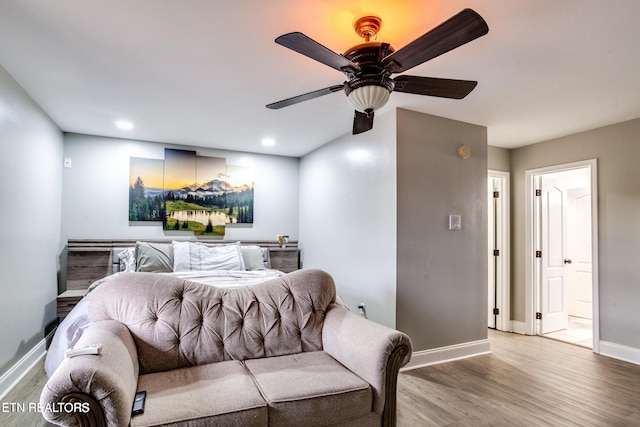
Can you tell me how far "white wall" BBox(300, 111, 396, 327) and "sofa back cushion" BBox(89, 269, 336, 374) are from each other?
1138 millimetres

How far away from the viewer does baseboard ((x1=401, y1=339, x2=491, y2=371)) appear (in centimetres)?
329

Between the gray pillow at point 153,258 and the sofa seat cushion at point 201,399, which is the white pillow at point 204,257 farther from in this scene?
the sofa seat cushion at point 201,399

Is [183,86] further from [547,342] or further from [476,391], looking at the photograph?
[547,342]

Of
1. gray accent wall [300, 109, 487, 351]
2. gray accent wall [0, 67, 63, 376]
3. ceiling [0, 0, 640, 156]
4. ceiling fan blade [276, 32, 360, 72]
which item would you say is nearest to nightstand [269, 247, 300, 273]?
gray accent wall [300, 109, 487, 351]

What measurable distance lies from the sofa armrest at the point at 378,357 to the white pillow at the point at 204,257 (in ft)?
8.19

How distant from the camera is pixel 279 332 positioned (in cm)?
226

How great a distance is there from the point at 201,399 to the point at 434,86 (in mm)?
2006

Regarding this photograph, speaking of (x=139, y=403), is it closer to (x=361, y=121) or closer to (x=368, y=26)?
(x=361, y=121)

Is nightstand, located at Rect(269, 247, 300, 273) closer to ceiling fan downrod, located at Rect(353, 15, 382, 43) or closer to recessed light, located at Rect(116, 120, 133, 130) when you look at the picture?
recessed light, located at Rect(116, 120, 133, 130)

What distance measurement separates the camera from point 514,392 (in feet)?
9.14

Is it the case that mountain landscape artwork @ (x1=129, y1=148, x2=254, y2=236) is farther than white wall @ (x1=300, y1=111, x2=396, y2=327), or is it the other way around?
mountain landscape artwork @ (x1=129, y1=148, x2=254, y2=236)

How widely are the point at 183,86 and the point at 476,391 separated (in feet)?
11.2

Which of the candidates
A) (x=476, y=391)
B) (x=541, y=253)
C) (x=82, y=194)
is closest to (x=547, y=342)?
(x=541, y=253)

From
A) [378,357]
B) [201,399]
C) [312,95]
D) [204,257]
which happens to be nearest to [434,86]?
[312,95]
